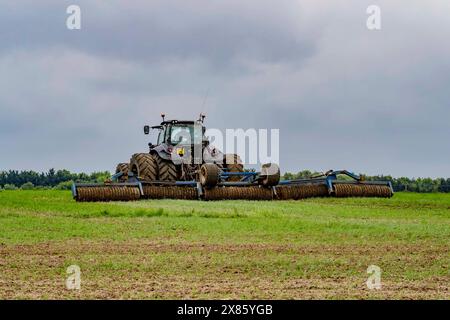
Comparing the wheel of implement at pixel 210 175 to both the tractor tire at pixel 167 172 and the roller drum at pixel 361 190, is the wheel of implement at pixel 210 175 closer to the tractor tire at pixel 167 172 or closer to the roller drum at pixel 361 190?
the tractor tire at pixel 167 172

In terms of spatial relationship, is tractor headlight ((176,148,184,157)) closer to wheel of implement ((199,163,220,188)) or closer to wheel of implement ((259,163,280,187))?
wheel of implement ((199,163,220,188))

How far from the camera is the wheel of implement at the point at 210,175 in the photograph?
26.7 metres

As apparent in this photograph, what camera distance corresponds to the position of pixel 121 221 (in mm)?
19281

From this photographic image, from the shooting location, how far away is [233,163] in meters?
31.5

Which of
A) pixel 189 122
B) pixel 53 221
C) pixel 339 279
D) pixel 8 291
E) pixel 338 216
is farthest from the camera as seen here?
pixel 189 122

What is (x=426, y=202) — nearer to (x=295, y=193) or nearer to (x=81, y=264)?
(x=295, y=193)

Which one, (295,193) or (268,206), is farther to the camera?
(295,193)

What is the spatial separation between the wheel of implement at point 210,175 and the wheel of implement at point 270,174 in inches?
65.5

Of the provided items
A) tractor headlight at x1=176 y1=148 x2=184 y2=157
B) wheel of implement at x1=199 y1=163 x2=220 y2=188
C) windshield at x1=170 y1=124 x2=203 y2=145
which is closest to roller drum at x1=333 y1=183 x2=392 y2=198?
wheel of implement at x1=199 y1=163 x2=220 y2=188

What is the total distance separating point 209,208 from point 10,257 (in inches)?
403

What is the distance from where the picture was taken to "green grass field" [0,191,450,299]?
33.1 feet

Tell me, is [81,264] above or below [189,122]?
below

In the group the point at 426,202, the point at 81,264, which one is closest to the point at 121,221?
the point at 81,264

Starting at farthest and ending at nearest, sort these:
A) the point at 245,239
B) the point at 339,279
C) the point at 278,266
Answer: the point at 245,239, the point at 278,266, the point at 339,279
